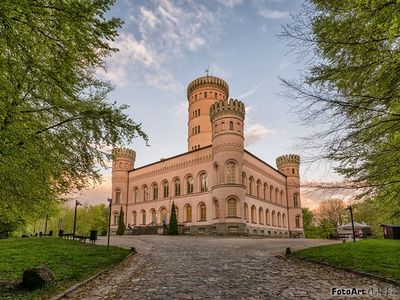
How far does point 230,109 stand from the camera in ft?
118

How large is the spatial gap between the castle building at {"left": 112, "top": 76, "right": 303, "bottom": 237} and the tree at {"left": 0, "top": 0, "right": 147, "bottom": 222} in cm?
2108

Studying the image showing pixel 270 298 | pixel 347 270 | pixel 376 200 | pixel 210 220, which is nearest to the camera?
pixel 270 298

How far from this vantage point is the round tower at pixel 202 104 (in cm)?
4871

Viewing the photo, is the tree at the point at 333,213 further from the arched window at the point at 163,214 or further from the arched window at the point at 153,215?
the arched window at the point at 153,215

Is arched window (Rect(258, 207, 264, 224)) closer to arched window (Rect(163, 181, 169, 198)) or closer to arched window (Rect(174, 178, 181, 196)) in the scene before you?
arched window (Rect(174, 178, 181, 196))

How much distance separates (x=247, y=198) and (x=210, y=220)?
536cm

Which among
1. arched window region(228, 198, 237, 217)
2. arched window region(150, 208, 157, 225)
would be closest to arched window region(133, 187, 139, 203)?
arched window region(150, 208, 157, 225)

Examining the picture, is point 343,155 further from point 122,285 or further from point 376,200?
point 122,285

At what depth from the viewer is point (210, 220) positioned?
35.8m

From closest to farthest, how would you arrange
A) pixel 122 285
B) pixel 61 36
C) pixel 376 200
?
pixel 61 36
pixel 376 200
pixel 122 285

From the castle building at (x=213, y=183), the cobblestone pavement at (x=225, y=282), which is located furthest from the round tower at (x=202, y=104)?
the cobblestone pavement at (x=225, y=282)

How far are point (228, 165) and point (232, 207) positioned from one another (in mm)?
4605

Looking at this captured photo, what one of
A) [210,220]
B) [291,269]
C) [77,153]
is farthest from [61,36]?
[210,220]

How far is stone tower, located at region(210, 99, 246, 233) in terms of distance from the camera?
111 ft
